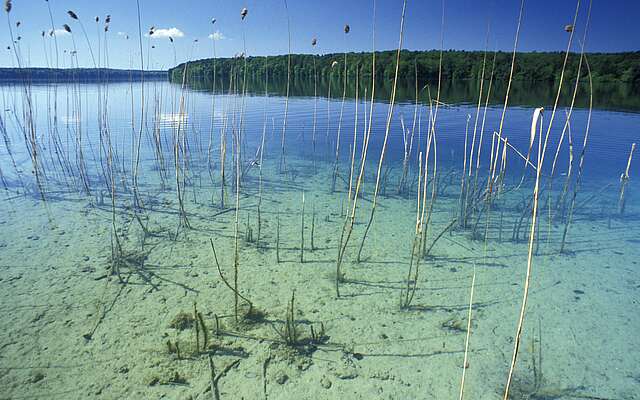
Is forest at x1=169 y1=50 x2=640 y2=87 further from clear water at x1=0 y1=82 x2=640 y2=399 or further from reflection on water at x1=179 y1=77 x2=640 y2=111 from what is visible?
clear water at x1=0 y1=82 x2=640 y2=399

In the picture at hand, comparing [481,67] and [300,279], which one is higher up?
[481,67]

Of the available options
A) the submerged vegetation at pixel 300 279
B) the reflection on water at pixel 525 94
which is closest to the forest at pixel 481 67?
the reflection on water at pixel 525 94

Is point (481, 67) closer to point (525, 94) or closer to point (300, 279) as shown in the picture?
point (525, 94)

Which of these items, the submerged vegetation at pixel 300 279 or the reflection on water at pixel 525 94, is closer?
the submerged vegetation at pixel 300 279

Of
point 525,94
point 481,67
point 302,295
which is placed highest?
point 481,67

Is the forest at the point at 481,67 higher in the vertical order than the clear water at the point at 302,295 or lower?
higher

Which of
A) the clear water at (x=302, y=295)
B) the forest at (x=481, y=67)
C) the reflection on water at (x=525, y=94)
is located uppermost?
the forest at (x=481, y=67)

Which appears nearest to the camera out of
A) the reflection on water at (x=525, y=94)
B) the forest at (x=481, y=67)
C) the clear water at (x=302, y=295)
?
the clear water at (x=302, y=295)

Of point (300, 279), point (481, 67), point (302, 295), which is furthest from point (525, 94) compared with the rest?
point (302, 295)

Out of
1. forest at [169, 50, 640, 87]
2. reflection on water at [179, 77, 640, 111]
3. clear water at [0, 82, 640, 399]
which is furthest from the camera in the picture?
forest at [169, 50, 640, 87]

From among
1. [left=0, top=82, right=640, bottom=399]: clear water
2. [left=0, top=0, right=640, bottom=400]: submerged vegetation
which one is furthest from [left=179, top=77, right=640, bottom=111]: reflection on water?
[left=0, top=82, right=640, bottom=399]: clear water

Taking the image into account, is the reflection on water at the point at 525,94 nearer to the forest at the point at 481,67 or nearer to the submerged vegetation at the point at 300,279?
the forest at the point at 481,67

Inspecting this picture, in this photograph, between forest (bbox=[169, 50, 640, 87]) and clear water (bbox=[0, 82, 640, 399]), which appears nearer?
clear water (bbox=[0, 82, 640, 399])

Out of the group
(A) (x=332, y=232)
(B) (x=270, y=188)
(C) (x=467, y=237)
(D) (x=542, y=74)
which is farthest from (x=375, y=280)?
(D) (x=542, y=74)
